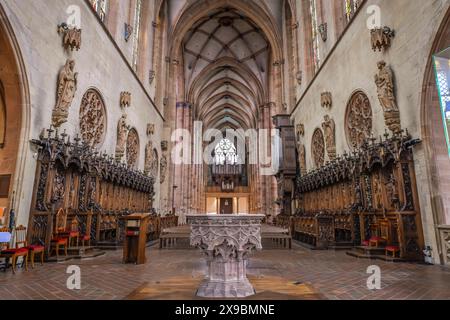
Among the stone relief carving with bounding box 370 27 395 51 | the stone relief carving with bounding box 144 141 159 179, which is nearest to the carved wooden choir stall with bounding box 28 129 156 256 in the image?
the stone relief carving with bounding box 144 141 159 179

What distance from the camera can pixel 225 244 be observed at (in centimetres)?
376

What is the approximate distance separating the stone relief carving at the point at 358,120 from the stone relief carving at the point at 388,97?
138 cm

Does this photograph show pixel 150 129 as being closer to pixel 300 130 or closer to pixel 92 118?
pixel 92 118

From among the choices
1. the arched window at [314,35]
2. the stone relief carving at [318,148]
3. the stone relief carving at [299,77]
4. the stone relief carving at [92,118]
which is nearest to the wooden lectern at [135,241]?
the stone relief carving at [92,118]

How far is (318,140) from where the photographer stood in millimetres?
13727

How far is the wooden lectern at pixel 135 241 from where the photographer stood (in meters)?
6.29

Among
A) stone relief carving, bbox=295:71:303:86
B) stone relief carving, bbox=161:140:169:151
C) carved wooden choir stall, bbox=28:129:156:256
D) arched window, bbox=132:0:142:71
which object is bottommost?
carved wooden choir stall, bbox=28:129:156:256

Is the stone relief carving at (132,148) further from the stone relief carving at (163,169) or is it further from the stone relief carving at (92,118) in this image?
the stone relief carving at (163,169)

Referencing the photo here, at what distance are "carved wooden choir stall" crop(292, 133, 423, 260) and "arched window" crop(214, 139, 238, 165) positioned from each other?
105 ft

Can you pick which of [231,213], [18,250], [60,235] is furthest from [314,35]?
[18,250]

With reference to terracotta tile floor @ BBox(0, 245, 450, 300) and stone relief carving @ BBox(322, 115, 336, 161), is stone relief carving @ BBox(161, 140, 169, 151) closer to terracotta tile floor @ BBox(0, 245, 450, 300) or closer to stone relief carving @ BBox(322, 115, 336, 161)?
stone relief carving @ BBox(322, 115, 336, 161)

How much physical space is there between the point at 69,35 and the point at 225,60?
73.1ft

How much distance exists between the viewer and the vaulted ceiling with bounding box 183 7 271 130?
24.6 meters
